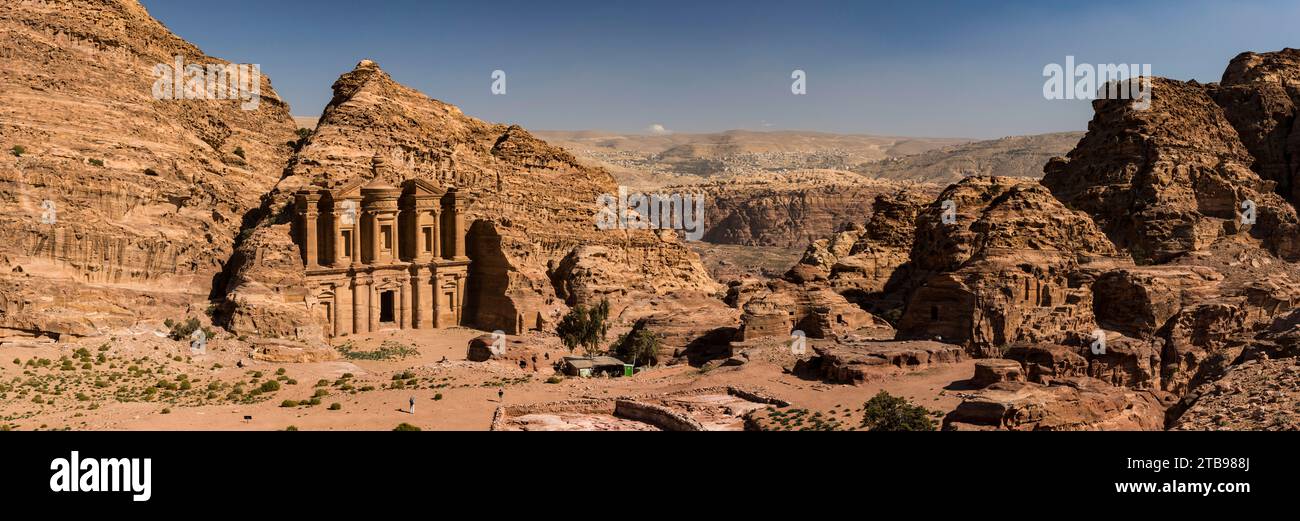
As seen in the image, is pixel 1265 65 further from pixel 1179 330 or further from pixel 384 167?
pixel 384 167

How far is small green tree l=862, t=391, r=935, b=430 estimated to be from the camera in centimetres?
3048

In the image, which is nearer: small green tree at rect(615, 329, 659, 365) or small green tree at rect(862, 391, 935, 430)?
small green tree at rect(862, 391, 935, 430)

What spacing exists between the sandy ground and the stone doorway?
364 inches

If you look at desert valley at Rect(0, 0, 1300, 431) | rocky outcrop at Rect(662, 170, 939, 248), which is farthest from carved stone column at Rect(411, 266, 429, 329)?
rocky outcrop at Rect(662, 170, 939, 248)

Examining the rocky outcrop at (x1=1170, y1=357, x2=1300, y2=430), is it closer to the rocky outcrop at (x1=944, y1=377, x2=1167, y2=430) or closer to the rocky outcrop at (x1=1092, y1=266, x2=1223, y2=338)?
the rocky outcrop at (x1=944, y1=377, x2=1167, y2=430)

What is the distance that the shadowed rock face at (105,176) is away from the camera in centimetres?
4416

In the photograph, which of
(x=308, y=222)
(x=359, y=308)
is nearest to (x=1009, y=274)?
(x=359, y=308)

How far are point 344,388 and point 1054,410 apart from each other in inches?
934

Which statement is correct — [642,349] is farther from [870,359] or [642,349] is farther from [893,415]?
[893,415]

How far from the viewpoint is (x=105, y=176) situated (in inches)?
1871

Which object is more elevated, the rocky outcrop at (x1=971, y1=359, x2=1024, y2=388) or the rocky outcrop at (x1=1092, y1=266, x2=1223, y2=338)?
the rocky outcrop at (x1=1092, y1=266, x2=1223, y2=338)

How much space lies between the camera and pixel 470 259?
2325 inches

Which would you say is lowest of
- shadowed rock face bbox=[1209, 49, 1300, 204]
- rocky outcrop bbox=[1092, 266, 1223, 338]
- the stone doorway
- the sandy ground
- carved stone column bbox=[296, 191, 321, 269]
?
the sandy ground

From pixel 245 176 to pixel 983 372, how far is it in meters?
37.8
